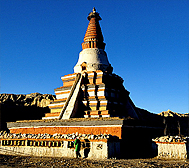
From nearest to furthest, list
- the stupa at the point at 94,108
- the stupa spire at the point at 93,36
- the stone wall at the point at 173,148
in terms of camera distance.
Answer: the stone wall at the point at 173,148 < the stupa at the point at 94,108 < the stupa spire at the point at 93,36

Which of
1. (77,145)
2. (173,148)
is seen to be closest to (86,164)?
(77,145)

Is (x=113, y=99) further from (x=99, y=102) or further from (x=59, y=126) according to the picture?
(x=59, y=126)

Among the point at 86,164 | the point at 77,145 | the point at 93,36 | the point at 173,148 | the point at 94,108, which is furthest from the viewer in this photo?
the point at 93,36

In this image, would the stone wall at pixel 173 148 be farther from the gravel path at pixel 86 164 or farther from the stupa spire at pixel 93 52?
the stupa spire at pixel 93 52

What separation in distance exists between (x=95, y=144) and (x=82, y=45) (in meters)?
15.2

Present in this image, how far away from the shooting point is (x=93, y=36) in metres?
27.4

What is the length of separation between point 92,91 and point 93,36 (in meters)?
7.68

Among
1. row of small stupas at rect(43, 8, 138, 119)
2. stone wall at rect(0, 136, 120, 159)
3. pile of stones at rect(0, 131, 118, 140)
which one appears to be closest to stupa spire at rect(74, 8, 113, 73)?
Result: row of small stupas at rect(43, 8, 138, 119)

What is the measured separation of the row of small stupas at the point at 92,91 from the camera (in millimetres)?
22203

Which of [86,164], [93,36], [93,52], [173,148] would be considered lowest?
[86,164]

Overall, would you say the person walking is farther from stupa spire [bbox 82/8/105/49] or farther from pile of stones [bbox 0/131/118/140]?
stupa spire [bbox 82/8/105/49]

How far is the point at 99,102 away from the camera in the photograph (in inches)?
881

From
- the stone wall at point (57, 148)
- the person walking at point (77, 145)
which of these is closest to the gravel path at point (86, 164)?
the stone wall at point (57, 148)

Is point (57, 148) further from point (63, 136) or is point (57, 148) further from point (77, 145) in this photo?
point (77, 145)
